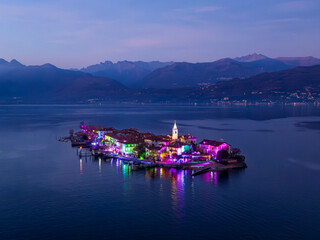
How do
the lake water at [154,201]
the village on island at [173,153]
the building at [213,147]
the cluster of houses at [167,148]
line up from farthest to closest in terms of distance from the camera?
the building at [213,147], the cluster of houses at [167,148], the village on island at [173,153], the lake water at [154,201]

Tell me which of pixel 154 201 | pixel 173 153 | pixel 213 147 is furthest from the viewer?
pixel 213 147

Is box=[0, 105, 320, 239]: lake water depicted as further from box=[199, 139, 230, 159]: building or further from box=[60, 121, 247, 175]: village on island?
box=[199, 139, 230, 159]: building

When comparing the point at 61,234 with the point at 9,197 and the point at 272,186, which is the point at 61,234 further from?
the point at 272,186

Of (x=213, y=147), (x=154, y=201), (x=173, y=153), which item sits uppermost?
(x=213, y=147)

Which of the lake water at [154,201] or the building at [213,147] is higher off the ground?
the building at [213,147]

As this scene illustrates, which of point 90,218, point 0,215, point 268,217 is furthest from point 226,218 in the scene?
point 0,215

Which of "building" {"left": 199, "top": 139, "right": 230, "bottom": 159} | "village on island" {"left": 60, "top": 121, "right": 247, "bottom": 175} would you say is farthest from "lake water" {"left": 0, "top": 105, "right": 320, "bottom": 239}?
"building" {"left": 199, "top": 139, "right": 230, "bottom": 159}

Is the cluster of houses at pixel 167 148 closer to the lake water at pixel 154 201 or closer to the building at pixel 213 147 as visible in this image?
the building at pixel 213 147

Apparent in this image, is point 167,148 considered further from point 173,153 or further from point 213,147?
point 213,147

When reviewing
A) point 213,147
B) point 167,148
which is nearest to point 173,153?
point 167,148

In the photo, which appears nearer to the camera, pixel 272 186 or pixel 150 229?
pixel 150 229

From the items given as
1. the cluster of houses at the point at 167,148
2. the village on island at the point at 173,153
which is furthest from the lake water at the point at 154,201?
the cluster of houses at the point at 167,148
